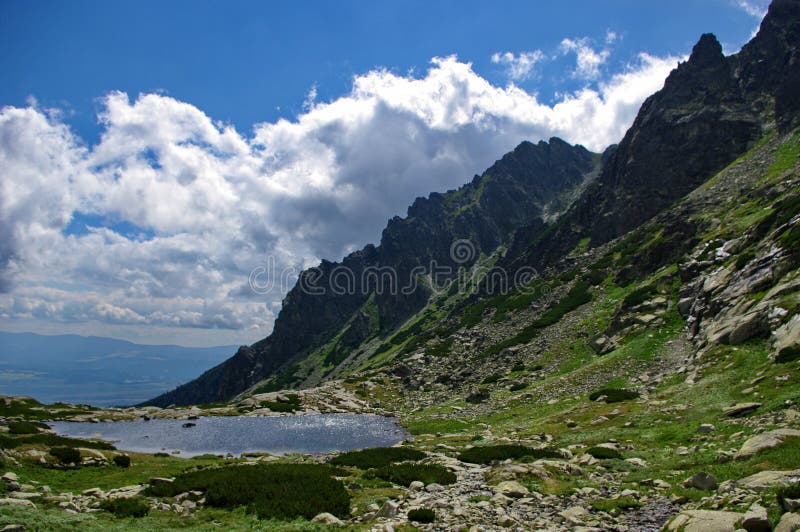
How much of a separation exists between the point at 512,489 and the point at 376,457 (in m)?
15.9

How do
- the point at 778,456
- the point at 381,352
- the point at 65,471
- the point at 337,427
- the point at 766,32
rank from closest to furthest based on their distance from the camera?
the point at 778,456, the point at 65,471, the point at 337,427, the point at 766,32, the point at 381,352

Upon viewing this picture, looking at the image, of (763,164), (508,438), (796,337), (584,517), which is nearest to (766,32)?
(763,164)

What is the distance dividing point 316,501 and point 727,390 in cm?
3032

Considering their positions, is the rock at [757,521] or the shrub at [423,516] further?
the shrub at [423,516]

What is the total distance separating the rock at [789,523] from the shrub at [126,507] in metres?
21.4

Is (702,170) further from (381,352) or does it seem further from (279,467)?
(279,467)

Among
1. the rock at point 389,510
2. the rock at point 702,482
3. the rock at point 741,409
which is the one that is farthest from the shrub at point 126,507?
the rock at point 741,409

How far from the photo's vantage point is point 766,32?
158m

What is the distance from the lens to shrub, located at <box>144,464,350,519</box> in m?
17.2

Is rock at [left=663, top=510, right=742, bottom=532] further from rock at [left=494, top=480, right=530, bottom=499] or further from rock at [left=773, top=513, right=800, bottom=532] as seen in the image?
rock at [left=494, top=480, right=530, bottom=499]

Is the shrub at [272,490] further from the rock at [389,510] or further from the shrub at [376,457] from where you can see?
the shrub at [376,457]

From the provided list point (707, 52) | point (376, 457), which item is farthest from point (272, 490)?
point (707, 52)

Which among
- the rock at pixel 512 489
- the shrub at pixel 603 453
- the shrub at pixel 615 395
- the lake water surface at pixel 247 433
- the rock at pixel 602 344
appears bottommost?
the lake water surface at pixel 247 433

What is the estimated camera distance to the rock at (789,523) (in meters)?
9.99
